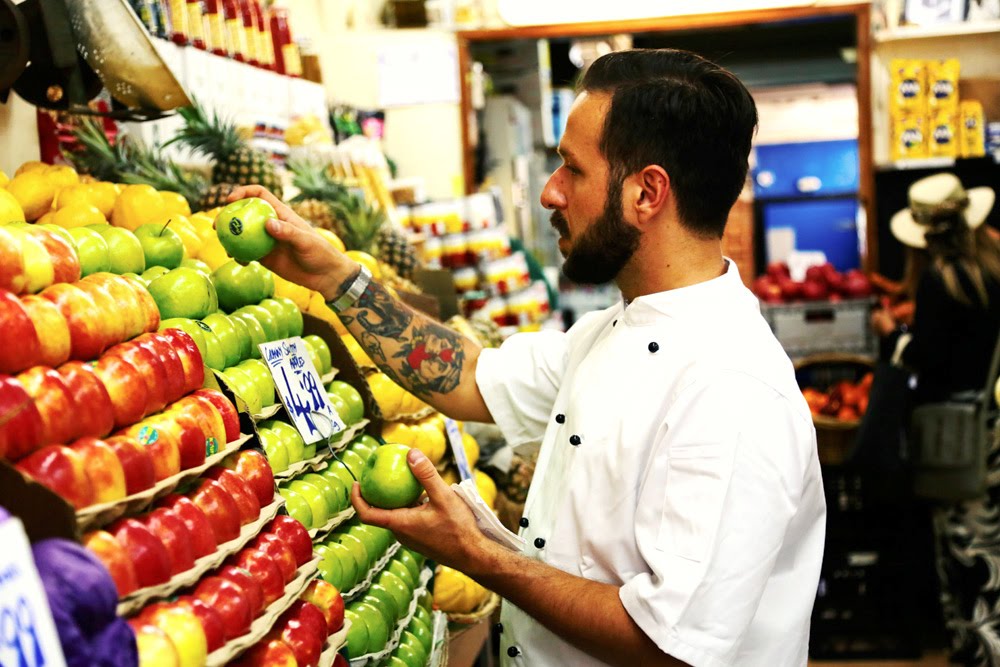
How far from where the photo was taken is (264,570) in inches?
62.0

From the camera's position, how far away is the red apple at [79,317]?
1.40 m

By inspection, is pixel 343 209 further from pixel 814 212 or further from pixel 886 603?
pixel 814 212

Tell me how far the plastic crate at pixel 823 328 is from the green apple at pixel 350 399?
419 centimetres

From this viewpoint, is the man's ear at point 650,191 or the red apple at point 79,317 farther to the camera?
the man's ear at point 650,191

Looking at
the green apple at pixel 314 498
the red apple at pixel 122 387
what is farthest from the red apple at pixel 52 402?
the green apple at pixel 314 498

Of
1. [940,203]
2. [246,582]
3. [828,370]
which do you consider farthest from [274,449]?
[828,370]

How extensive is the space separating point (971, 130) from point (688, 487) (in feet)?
17.2

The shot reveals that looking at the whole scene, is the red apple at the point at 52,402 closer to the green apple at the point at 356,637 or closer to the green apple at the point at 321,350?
the green apple at the point at 356,637

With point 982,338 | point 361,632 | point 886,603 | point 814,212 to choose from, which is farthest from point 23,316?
point 814,212

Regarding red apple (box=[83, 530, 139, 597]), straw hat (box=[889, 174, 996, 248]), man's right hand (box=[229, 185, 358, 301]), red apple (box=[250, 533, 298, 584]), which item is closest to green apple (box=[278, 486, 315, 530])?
red apple (box=[250, 533, 298, 584])

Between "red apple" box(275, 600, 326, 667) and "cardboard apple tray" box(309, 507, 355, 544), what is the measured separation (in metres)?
0.35

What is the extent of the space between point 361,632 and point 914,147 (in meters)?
5.24

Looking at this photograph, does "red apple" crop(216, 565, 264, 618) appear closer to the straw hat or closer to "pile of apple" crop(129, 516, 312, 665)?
"pile of apple" crop(129, 516, 312, 665)

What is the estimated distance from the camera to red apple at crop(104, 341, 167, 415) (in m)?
1.49
